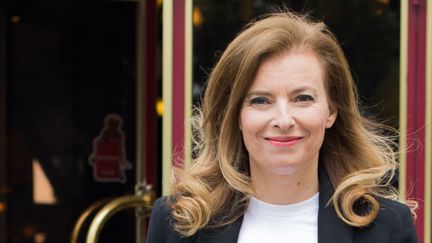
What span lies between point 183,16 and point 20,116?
1800mm

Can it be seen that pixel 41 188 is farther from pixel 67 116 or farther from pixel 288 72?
pixel 288 72

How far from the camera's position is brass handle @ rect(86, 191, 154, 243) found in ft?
9.44

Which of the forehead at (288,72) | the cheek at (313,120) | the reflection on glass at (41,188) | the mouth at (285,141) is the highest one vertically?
the forehead at (288,72)

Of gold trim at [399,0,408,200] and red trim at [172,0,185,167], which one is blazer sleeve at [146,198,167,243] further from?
gold trim at [399,0,408,200]

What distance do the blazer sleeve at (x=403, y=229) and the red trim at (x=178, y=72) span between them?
1.19 metres

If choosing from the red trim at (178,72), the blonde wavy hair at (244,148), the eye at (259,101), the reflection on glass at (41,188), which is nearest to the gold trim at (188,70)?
the red trim at (178,72)

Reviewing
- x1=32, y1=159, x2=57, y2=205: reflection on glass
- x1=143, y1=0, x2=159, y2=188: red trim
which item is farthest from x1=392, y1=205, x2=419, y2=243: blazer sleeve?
x1=32, y1=159, x2=57, y2=205: reflection on glass

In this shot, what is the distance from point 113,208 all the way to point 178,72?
0.80 meters

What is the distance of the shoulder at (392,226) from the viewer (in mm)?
1449

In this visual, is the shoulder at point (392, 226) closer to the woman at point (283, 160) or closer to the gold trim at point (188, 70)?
the woman at point (283, 160)

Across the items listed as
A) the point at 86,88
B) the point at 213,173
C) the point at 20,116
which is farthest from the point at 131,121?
the point at 213,173

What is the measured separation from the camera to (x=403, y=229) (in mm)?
1465

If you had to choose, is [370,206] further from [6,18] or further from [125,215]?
[6,18]

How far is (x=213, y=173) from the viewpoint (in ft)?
5.22
